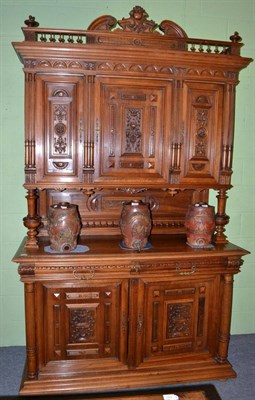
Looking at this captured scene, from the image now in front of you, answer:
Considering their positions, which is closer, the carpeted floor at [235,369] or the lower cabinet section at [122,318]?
the lower cabinet section at [122,318]

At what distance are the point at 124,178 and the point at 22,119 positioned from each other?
95 cm

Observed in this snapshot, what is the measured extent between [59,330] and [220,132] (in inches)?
67.3

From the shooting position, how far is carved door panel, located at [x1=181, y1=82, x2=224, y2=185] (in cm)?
228

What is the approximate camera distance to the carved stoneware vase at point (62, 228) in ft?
7.16

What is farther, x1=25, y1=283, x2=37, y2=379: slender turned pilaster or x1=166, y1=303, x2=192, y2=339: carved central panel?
x1=166, y1=303, x2=192, y2=339: carved central panel

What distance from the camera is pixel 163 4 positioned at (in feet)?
8.59

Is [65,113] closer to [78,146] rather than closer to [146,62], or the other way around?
[78,146]

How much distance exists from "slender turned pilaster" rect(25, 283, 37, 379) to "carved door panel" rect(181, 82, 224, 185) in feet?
4.09

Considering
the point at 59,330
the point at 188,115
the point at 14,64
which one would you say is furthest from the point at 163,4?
the point at 59,330

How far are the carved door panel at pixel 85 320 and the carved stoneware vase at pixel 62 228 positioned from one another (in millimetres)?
253

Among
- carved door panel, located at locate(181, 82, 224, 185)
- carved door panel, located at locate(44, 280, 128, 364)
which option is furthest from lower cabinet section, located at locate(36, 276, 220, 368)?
Result: carved door panel, located at locate(181, 82, 224, 185)

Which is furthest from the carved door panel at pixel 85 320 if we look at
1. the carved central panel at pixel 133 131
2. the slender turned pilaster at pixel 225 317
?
the carved central panel at pixel 133 131

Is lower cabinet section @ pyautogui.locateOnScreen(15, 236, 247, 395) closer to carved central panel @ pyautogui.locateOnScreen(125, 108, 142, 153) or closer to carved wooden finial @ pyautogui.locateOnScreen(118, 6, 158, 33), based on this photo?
carved central panel @ pyautogui.locateOnScreen(125, 108, 142, 153)

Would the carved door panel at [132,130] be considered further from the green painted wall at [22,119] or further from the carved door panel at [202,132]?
the green painted wall at [22,119]
